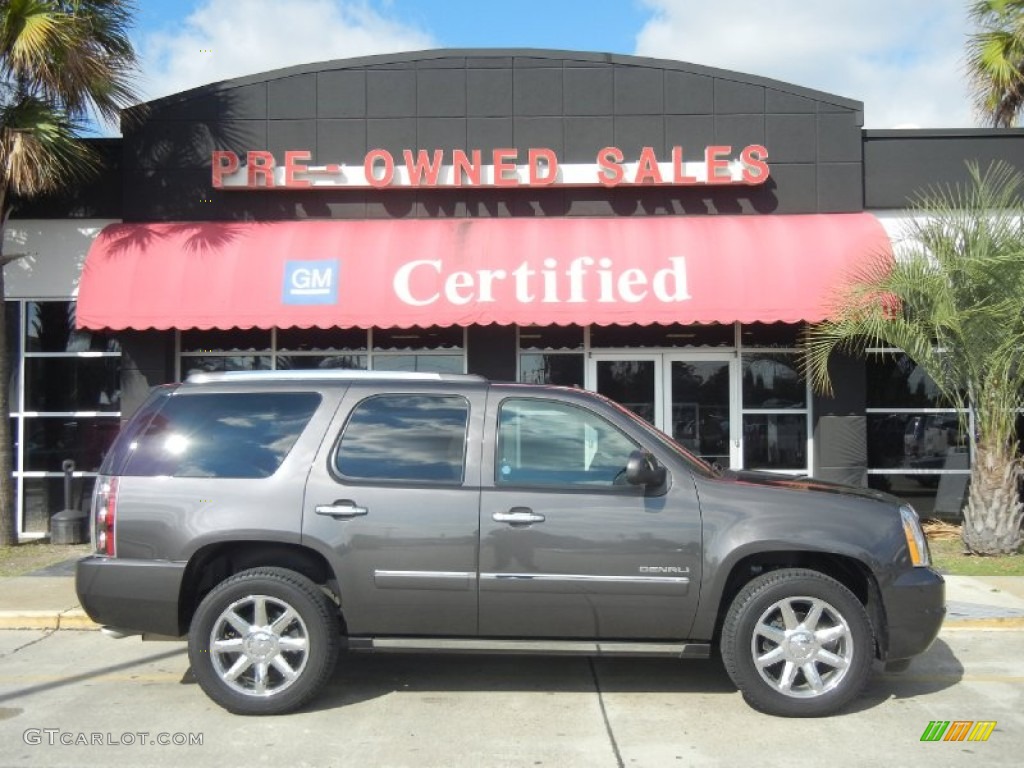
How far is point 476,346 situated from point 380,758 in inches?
292

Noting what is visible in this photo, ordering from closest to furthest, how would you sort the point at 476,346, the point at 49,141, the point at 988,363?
the point at 988,363
the point at 49,141
the point at 476,346

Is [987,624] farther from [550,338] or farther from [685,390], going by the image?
[550,338]

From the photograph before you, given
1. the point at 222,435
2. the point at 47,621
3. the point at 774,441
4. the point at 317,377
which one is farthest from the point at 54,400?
the point at 774,441

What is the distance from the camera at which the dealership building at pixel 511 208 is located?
11.6 m

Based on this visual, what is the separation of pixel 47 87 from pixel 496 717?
8.82 meters

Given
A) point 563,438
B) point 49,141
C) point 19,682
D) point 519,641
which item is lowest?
point 19,682

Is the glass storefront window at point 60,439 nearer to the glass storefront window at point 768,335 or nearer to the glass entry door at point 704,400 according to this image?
the glass entry door at point 704,400

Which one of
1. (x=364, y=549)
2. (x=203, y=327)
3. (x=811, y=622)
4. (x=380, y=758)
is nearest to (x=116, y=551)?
(x=364, y=549)

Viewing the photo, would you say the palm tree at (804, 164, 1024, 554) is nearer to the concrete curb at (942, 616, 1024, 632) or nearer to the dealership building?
the dealership building

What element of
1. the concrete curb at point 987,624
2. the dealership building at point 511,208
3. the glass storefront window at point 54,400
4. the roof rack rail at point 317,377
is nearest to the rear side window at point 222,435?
the roof rack rail at point 317,377

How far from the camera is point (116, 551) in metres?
5.38

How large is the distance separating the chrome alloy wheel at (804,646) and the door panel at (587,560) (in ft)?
1.55

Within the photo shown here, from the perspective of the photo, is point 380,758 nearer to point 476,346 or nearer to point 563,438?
point 563,438

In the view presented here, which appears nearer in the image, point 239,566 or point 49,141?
point 239,566
